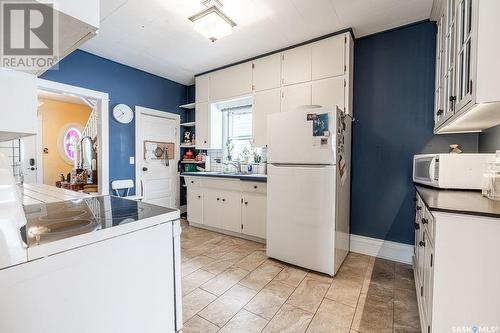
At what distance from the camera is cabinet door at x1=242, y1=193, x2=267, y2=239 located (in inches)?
119

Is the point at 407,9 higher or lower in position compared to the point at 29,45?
higher

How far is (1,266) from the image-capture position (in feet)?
1.78

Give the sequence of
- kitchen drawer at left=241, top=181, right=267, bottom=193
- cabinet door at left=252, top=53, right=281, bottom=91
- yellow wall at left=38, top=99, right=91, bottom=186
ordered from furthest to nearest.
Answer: yellow wall at left=38, top=99, right=91, bottom=186 → cabinet door at left=252, top=53, right=281, bottom=91 → kitchen drawer at left=241, top=181, right=267, bottom=193

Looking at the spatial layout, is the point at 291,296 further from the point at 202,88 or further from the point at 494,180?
the point at 202,88

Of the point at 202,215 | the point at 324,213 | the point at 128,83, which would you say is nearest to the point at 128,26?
the point at 128,83

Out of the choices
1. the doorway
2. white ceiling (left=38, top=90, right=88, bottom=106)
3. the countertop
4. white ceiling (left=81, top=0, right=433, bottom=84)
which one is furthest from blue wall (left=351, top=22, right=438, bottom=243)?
white ceiling (left=38, top=90, right=88, bottom=106)

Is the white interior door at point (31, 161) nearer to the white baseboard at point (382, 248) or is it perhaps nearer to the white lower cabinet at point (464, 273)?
the white baseboard at point (382, 248)

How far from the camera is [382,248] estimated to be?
266 centimetres

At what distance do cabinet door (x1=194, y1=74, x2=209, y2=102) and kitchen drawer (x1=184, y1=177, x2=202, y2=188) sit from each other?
1.35m

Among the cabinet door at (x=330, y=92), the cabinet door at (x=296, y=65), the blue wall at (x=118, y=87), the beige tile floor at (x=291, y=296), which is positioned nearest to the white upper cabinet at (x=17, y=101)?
the beige tile floor at (x=291, y=296)

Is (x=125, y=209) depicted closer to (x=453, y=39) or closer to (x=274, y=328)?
(x=274, y=328)

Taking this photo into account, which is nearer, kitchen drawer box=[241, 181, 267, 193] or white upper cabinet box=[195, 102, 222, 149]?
kitchen drawer box=[241, 181, 267, 193]

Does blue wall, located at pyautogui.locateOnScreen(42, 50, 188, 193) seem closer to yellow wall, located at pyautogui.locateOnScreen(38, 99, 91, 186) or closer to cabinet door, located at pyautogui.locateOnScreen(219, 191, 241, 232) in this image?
cabinet door, located at pyautogui.locateOnScreen(219, 191, 241, 232)

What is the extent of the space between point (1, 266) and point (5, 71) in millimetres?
590
